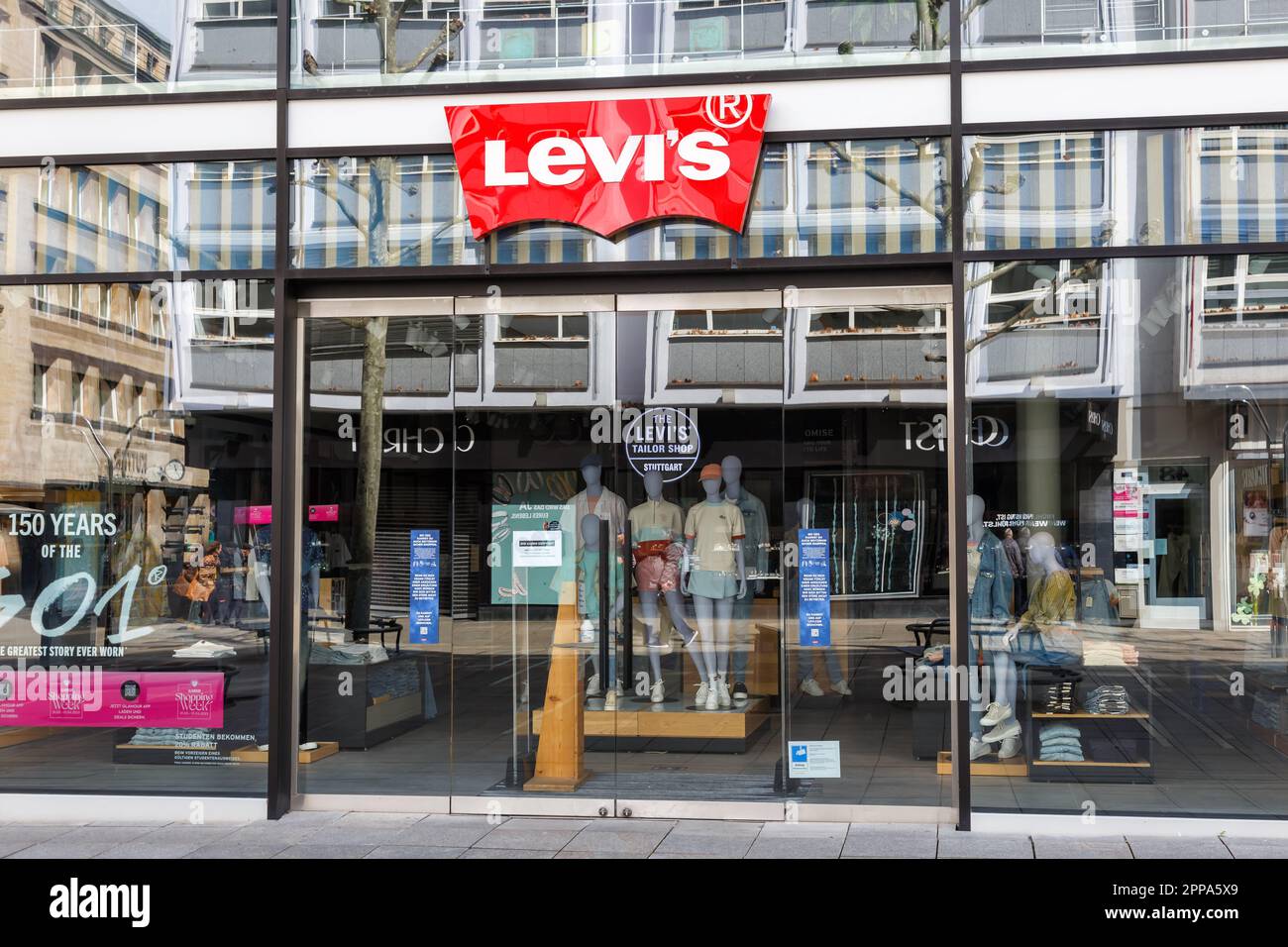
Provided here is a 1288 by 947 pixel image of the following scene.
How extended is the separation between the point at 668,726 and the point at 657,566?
100 centimetres

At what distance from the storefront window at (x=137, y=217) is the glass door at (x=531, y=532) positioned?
1387 millimetres

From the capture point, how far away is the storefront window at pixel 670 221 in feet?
22.8

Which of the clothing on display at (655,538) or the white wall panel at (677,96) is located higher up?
the white wall panel at (677,96)

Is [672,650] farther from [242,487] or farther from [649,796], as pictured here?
[242,487]

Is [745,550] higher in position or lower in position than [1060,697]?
higher

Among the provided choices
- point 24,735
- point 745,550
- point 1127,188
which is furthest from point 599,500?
point 24,735

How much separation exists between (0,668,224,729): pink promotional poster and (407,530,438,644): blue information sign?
1208mm

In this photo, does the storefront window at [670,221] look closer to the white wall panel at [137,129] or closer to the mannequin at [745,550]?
the white wall panel at [137,129]

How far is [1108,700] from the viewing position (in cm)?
696

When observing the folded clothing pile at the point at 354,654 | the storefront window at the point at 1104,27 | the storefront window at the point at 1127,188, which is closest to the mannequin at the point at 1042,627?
the storefront window at the point at 1127,188

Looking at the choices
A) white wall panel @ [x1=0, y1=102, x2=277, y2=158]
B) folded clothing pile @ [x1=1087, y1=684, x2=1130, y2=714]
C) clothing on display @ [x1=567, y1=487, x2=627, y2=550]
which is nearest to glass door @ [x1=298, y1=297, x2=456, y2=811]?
clothing on display @ [x1=567, y1=487, x2=627, y2=550]

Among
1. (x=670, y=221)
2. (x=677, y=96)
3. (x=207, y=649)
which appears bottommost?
(x=207, y=649)

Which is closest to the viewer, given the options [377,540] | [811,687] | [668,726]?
[811,687]

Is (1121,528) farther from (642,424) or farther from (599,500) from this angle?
(599,500)
